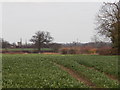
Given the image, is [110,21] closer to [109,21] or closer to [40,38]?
[109,21]

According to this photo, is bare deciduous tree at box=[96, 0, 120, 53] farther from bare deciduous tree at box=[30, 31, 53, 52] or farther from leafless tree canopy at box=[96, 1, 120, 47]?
bare deciduous tree at box=[30, 31, 53, 52]

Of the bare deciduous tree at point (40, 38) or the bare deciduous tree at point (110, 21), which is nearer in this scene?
the bare deciduous tree at point (110, 21)

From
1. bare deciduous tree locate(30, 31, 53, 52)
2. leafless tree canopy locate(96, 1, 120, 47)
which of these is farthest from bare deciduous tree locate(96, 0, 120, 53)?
bare deciduous tree locate(30, 31, 53, 52)

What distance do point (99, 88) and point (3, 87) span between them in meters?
5.89

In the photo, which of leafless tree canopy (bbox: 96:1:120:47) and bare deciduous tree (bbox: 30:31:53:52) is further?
bare deciduous tree (bbox: 30:31:53:52)

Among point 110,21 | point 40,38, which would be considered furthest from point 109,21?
point 40,38

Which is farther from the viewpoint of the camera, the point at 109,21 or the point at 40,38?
the point at 40,38

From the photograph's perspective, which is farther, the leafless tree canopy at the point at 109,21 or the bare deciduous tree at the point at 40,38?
the bare deciduous tree at the point at 40,38

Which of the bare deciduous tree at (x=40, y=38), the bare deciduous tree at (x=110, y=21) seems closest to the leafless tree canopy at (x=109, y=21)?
the bare deciduous tree at (x=110, y=21)

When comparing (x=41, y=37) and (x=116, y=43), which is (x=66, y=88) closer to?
(x=116, y=43)

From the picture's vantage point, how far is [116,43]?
4412 centimetres

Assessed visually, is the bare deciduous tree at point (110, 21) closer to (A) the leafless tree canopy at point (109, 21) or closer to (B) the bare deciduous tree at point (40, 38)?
(A) the leafless tree canopy at point (109, 21)

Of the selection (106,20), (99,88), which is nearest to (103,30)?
(106,20)

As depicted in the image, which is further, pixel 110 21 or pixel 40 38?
pixel 40 38
